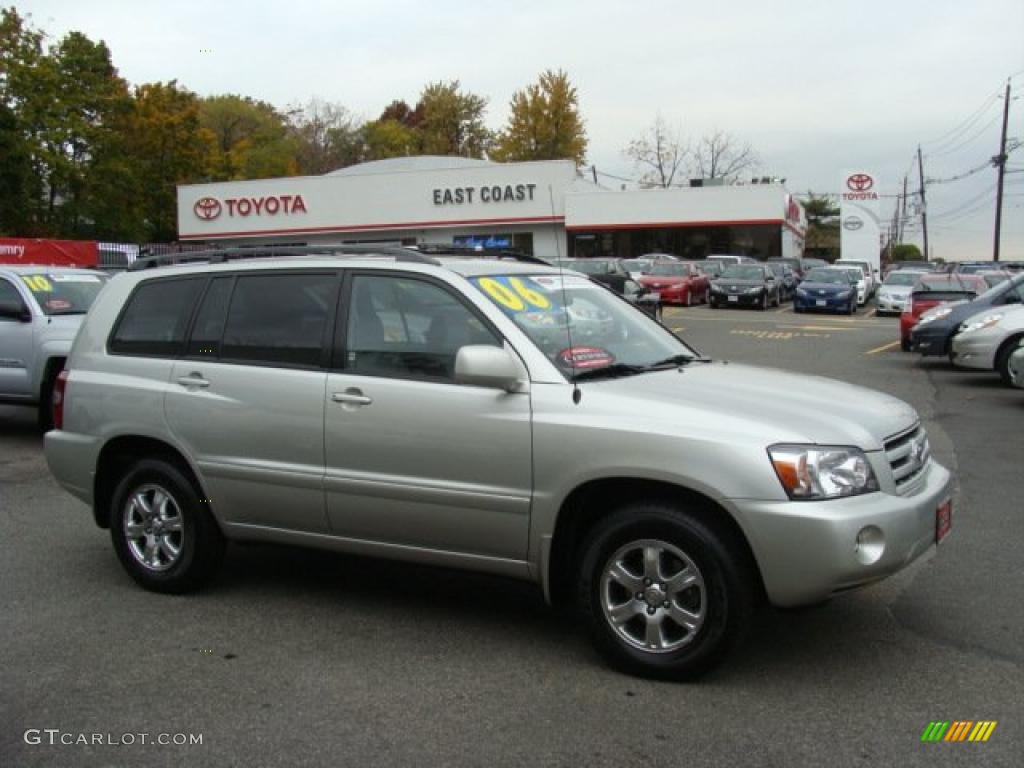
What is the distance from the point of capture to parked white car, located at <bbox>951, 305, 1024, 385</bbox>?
13859 mm

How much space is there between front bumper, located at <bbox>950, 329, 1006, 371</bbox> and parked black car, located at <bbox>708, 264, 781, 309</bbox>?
59.3ft

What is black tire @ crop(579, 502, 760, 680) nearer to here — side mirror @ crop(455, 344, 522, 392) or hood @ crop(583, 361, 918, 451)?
hood @ crop(583, 361, 918, 451)

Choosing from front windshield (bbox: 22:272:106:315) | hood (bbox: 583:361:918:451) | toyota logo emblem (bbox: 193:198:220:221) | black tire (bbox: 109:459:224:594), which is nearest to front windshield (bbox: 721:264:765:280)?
front windshield (bbox: 22:272:106:315)

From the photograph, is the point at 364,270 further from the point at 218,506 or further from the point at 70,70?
the point at 70,70

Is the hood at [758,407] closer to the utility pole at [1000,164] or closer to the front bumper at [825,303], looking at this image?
the front bumper at [825,303]

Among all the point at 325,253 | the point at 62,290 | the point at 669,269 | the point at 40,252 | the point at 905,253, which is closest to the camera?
the point at 325,253

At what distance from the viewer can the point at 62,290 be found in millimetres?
10969

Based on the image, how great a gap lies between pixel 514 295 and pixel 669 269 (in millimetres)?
29707

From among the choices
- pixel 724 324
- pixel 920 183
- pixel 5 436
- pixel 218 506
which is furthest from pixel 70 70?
pixel 920 183

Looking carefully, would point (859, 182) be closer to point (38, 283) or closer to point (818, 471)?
point (38, 283)

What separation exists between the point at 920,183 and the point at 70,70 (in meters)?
69.5

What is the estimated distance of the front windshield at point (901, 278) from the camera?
31.5 metres

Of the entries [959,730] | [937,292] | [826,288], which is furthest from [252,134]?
[959,730]

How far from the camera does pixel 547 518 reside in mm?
4312
